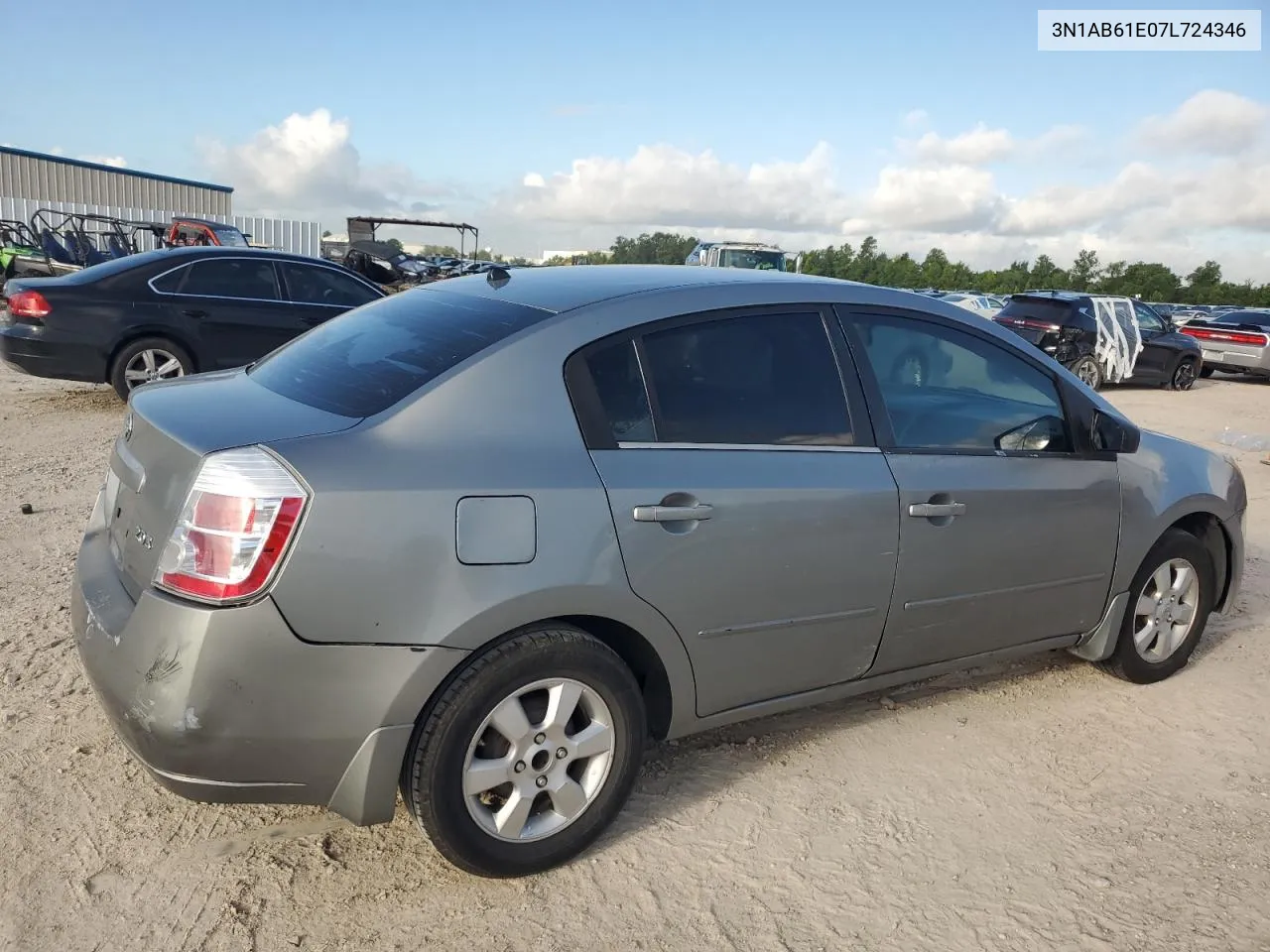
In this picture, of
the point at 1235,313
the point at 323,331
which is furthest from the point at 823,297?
the point at 1235,313

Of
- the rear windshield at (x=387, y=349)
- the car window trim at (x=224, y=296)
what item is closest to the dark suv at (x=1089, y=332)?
the car window trim at (x=224, y=296)

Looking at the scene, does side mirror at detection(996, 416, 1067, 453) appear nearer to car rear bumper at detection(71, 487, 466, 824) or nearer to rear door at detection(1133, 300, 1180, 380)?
car rear bumper at detection(71, 487, 466, 824)

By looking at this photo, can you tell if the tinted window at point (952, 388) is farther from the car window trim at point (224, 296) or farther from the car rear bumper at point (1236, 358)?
the car rear bumper at point (1236, 358)

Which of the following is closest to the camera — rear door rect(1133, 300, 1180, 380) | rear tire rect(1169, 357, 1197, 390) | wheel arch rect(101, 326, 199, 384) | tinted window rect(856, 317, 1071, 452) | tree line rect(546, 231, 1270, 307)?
tinted window rect(856, 317, 1071, 452)

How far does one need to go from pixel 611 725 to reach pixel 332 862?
0.85 m

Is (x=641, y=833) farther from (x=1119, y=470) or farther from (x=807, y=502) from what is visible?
(x=1119, y=470)

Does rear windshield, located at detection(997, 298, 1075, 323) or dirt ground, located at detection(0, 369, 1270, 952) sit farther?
rear windshield, located at detection(997, 298, 1075, 323)

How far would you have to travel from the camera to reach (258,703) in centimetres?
236

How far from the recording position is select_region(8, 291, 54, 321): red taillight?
8.27m

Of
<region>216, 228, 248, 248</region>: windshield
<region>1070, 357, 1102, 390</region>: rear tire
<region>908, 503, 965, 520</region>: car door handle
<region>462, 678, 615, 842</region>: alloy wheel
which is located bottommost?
<region>462, 678, 615, 842</region>: alloy wheel

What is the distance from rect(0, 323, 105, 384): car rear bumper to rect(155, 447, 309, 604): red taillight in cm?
699

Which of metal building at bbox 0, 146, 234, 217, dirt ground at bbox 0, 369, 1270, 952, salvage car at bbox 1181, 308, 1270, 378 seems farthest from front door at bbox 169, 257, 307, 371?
metal building at bbox 0, 146, 234, 217

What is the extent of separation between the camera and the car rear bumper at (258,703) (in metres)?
2.33

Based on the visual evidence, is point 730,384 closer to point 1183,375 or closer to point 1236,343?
point 1183,375
